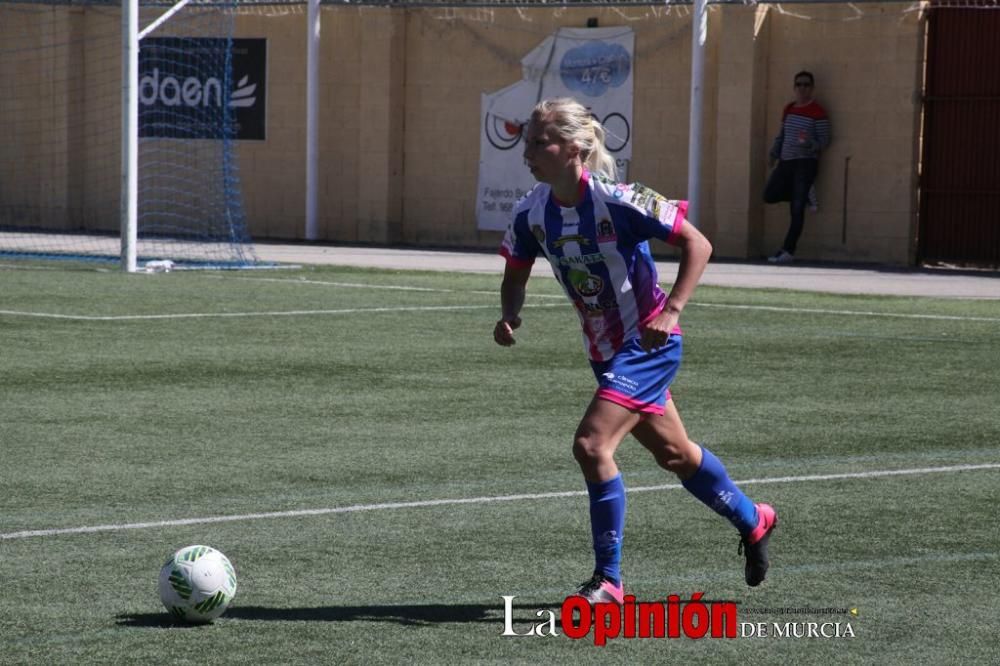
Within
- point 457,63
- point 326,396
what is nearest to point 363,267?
point 457,63

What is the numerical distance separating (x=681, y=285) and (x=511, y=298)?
28.3 inches

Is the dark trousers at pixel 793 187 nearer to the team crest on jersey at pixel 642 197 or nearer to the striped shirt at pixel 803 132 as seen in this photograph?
the striped shirt at pixel 803 132

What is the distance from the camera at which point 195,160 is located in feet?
94.6

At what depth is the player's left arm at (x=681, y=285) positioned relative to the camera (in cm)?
597

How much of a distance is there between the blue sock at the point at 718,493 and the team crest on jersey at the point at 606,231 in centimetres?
77

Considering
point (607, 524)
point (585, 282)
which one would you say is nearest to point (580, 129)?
point (585, 282)

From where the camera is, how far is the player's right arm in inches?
254

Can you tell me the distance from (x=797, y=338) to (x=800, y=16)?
1080 cm

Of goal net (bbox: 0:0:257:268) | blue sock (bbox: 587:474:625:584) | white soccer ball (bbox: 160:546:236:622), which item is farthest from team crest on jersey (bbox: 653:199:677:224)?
goal net (bbox: 0:0:257:268)

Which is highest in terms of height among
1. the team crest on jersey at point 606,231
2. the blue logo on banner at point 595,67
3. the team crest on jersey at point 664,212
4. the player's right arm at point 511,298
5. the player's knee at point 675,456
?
the blue logo on banner at point 595,67

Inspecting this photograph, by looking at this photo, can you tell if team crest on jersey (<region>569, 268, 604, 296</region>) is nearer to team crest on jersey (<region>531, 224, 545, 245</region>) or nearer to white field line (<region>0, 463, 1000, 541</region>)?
team crest on jersey (<region>531, 224, 545, 245</region>)

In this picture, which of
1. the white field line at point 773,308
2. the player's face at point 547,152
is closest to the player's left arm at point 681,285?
the player's face at point 547,152

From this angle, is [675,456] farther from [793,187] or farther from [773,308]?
[793,187]

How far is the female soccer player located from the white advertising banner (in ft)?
63.4
